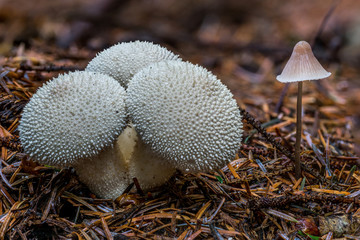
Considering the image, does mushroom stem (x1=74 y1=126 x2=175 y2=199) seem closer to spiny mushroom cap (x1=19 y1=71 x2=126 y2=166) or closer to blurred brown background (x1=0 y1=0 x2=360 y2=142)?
spiny mushroom cap (x1=19 y1=71 x2=126 y2=166)

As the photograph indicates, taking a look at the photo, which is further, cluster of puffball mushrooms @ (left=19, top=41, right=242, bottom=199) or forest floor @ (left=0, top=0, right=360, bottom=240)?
forest floor @ (left=0, top=0, right=360, bottom=240)

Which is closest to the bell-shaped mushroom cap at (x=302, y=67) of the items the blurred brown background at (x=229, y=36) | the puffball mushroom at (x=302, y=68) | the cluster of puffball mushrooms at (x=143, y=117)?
the puffball mushroom at (x=302, y=68)

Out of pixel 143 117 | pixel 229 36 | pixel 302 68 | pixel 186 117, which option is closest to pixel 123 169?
pixel 143 117

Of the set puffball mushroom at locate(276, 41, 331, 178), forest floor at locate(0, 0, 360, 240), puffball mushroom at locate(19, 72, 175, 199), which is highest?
puffball mushroom at locate(276, 41, 331, 178)

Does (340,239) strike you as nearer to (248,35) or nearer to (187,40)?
(187,40)

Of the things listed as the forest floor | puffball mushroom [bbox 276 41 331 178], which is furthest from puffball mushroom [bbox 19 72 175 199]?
puffball mushroom [bbox 276 41 331 178]

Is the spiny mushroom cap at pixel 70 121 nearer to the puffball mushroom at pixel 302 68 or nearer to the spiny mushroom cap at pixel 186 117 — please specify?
the spiny mushroom cap at pixel 186 117

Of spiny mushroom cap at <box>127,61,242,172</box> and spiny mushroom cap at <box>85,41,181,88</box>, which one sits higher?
spiny mushroom cap at <box>85,41,181,88</box>
